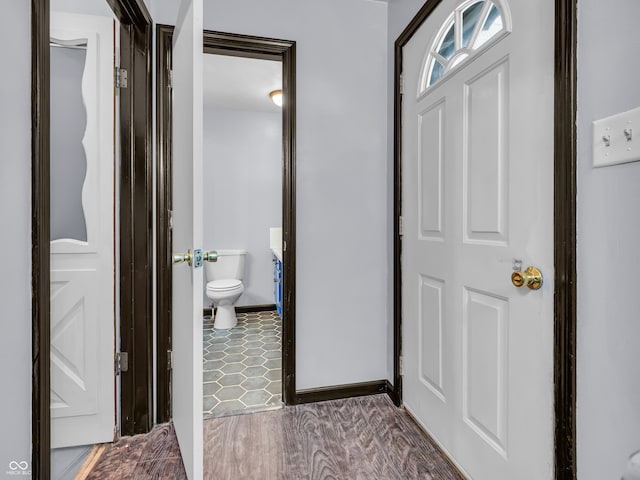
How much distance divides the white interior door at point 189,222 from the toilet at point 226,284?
1821mm

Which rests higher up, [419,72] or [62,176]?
[419,72]

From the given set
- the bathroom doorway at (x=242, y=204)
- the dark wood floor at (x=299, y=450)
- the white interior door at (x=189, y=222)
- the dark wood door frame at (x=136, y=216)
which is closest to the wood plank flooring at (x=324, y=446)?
the dark wood floor at (x=299, y=450)

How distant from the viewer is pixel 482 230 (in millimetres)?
1346

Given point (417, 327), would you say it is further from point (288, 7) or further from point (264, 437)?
point (288, 7)

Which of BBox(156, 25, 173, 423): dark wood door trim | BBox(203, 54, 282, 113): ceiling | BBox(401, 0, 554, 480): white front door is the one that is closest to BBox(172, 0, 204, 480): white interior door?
BBox(156, 25, 173, 423): dark wood door trim

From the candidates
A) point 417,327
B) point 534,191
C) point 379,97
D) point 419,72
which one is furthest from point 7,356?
Answer: point 379,97

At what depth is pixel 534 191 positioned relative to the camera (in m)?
1.10

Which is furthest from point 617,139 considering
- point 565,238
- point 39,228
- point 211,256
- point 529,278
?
point 39,228

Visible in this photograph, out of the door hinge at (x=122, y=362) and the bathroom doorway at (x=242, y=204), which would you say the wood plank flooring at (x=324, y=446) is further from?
the bathroom doorway at (x=242, y=204)

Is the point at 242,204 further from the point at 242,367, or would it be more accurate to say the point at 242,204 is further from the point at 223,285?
the point at 242,367

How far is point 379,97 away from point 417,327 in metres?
1.33

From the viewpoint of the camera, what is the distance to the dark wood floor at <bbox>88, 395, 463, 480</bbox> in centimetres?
150

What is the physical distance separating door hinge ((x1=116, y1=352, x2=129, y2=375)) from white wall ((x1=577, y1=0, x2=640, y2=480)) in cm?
182

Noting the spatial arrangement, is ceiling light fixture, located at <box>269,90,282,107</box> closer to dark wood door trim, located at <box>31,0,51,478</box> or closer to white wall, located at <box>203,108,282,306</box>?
white wall, located at <box>203,108,282,306</box>
